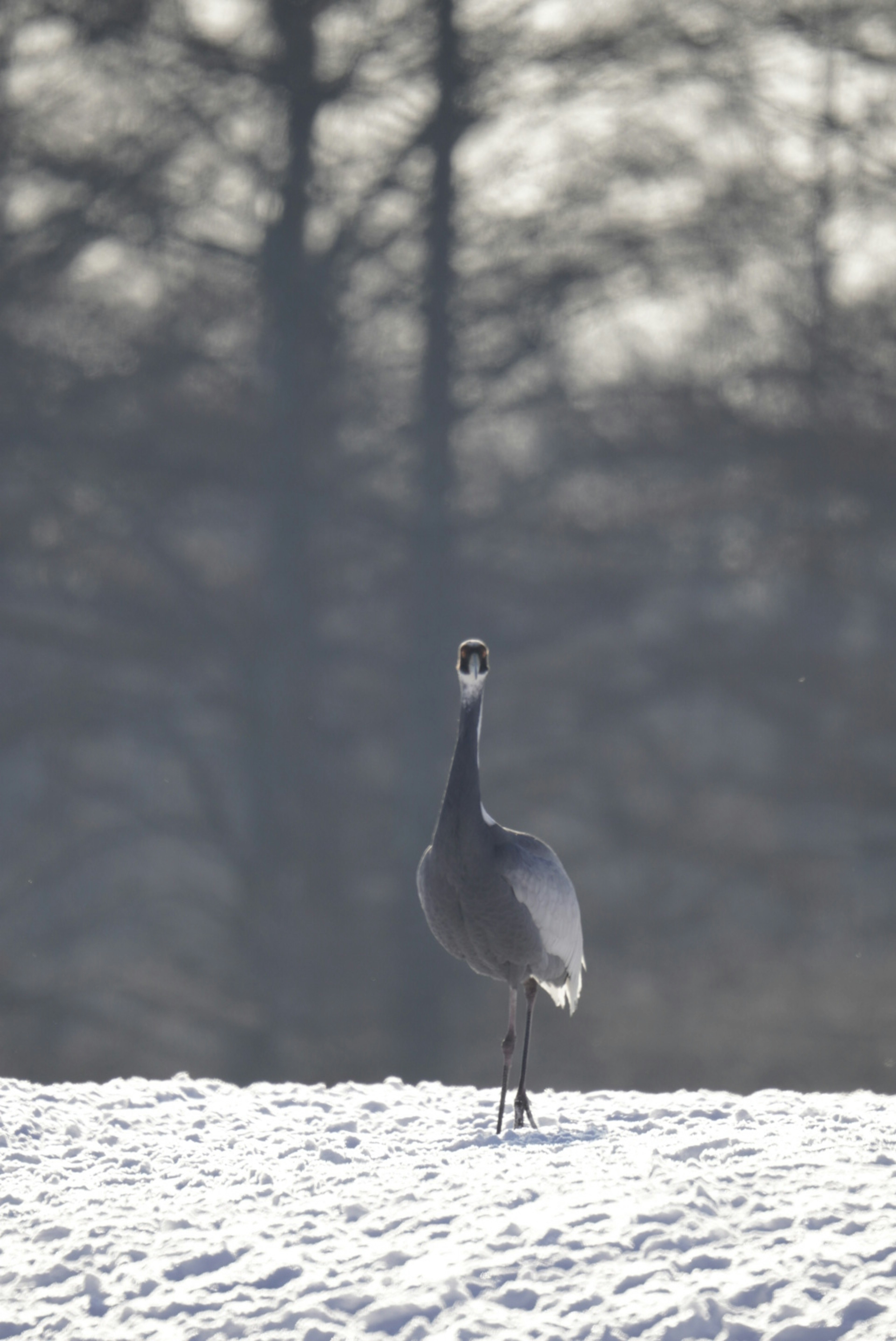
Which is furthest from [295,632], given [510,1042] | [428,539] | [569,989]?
[510,1042]

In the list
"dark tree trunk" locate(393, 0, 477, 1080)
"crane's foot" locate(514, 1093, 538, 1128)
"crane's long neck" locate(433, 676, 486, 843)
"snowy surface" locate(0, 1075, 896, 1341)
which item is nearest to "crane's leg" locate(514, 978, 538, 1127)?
"crane's foot" locate(514, 1093, 538, 1128)

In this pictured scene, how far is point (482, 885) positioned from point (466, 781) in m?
0.28

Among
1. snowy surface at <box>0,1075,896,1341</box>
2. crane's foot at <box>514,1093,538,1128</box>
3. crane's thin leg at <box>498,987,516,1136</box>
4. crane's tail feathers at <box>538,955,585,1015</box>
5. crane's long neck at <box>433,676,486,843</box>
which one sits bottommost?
snowy surface at <box>0,1075,896,1341</box>

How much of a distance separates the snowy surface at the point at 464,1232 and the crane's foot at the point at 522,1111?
0.10m

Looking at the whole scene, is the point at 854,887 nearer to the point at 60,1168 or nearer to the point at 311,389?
the point at 311,389

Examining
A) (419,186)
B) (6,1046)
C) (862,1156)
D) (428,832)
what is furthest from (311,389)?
(862,1156)

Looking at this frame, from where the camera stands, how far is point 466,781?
11.3ft

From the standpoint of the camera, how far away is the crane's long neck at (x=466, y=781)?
3.43m

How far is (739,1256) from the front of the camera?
7.85 ft

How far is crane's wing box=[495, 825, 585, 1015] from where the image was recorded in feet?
11.4

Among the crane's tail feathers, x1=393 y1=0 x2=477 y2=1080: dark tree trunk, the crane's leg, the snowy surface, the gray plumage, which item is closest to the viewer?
the snowy surface

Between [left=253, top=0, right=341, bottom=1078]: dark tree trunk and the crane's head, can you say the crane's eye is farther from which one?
[left=253, top=0, right=341, bottom=1078]: dark tree trunk

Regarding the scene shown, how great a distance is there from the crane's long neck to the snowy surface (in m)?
0.85

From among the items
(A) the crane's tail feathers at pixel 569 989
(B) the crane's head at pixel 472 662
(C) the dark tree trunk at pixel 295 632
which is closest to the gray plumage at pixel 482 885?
(B) the crane's head at pixel 472 662
